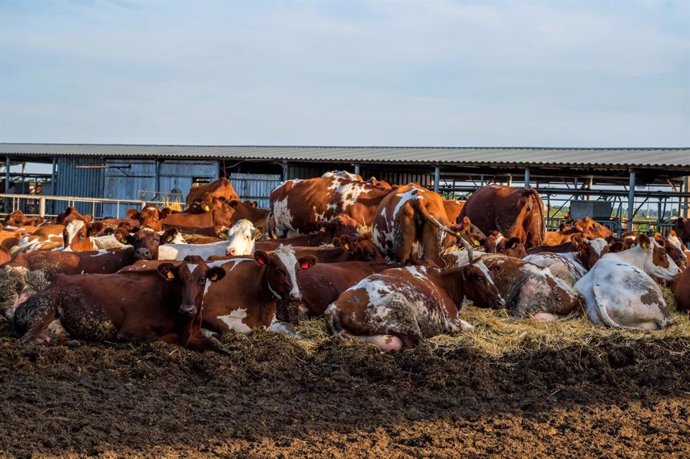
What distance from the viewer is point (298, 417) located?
6.14 metres

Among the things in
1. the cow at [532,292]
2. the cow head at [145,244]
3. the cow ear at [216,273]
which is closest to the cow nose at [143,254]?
the cow head at [145,244]

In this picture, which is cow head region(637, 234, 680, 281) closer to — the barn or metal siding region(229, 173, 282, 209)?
the barn

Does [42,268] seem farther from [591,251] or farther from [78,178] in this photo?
[78,178]

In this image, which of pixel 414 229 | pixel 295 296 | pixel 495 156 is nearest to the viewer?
pixel 295 296

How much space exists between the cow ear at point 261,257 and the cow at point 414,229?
10.4 ft

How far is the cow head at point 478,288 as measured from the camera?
9477 millimetres

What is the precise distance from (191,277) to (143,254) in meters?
2.51

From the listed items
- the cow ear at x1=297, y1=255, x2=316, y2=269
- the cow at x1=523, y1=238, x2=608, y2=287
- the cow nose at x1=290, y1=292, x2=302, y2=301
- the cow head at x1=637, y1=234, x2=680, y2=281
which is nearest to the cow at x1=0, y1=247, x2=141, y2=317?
the cow ear at x1=297, y1=255, x2=316, y2=269

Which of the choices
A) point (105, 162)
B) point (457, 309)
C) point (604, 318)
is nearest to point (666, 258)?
point (604, 318)

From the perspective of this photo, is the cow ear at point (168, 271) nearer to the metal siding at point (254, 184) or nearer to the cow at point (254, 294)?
the cow at point (254, 294)

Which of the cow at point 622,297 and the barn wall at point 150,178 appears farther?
the barn wall at point 150,178

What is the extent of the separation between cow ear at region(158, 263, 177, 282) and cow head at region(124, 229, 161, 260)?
2264mm

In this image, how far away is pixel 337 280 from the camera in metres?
9.71

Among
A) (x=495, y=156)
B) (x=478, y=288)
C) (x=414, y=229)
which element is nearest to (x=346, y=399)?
(x=478, y=288)
